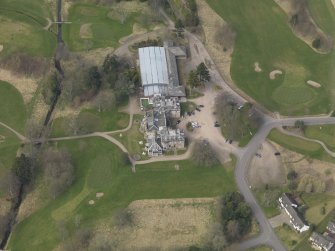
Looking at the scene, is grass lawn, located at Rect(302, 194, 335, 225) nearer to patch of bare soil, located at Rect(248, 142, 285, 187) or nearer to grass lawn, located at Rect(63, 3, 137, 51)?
patch of bare soil, located at Rect(248, 142, 285, 187)

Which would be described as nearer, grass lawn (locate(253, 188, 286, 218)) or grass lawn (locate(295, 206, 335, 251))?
grass lawn (locate(295, 206, 335, 251))

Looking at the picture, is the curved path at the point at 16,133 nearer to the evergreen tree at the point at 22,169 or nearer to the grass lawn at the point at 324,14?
the evergreen tree at the point at 22,169

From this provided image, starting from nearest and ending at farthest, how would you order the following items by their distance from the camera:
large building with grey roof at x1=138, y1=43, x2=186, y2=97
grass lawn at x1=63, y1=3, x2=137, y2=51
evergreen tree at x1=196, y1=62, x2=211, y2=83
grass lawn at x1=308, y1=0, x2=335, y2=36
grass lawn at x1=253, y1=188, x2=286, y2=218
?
grass lawn at x1=253, y1=188, x2=286, y2=218 → large building with grey roof at x1=138, y1=43, x2=186, y2=97 → evergreen tree at x1=196, y1=62, x2=211, y2=83 → grass lawn at x1=63, y1=3, x2=137, y2=51 → grass lawn at x1=308, y1=0, x2=335, y2=36

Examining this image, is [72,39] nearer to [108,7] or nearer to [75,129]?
[108,7]

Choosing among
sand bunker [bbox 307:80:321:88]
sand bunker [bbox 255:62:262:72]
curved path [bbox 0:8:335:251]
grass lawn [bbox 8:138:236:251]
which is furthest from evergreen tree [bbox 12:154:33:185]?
sand bunker [bbox 307:80:321:88]

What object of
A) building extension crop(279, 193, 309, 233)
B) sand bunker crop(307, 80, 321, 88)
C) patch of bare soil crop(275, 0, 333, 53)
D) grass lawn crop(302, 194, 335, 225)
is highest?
patch of bare soil crop(275, 0, 333, 53)

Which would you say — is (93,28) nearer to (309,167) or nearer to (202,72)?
(202,72)

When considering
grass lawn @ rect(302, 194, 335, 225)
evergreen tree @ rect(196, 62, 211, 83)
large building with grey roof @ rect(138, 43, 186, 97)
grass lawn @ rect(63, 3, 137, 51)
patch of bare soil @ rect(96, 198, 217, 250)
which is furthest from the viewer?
grass lawn @ rect(63, 3, 137, 51)
